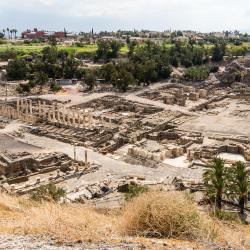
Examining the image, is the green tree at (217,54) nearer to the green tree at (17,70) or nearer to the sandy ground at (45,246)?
the green tree at (17,70)

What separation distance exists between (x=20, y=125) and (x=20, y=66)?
33.2m

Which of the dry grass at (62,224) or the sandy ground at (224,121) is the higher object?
the dry grass at (62,224)

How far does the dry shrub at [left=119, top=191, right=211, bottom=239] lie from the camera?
11.5 m

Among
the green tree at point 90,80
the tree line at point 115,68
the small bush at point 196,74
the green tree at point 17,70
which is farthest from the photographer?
the small bush at point 196,74

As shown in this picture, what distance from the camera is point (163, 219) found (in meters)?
11.6

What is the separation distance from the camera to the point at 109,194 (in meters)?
31.3

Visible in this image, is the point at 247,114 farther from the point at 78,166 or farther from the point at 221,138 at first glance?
the point at 78,166

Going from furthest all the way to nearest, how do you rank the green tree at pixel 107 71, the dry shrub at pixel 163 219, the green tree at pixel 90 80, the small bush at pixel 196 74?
the small bush at pixel 196 74, the green tree at pixel 107 71, the green tree at pixel 90 80, the dry shrub at pixel 163 219

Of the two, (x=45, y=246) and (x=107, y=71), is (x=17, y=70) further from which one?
(x=45, y=246)

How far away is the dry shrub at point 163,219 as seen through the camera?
1153 centimetres

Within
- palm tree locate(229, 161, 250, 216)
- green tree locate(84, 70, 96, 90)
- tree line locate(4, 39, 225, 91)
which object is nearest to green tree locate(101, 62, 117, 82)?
tree line locate(4, 39, 225, 91)

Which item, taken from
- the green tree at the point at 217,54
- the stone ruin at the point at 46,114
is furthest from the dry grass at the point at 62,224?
the green tree at the point at 217,54

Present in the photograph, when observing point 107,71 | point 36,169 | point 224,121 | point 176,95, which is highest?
point 107,71

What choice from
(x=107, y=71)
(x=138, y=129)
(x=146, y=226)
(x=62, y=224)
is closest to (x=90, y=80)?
(x=107, y=71)
